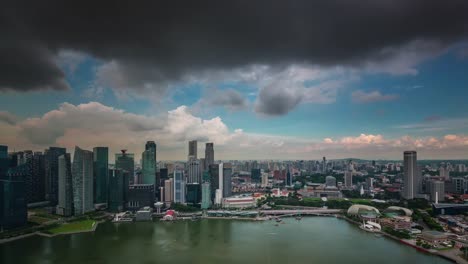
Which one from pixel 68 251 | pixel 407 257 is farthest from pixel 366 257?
pixel 68 251

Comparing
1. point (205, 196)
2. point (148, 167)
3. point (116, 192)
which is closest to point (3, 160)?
point (116, 192)

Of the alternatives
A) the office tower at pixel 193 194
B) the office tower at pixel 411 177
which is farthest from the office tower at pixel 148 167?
the office tower at pixel 411 177

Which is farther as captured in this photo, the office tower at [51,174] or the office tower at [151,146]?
the office tower at [151,146]

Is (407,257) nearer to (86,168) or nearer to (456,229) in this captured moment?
(456,229)

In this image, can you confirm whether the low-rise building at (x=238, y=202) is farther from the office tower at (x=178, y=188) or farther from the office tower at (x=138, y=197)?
Answer: the office tower at (x=138, y=197)

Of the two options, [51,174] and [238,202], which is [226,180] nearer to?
[238,202]
